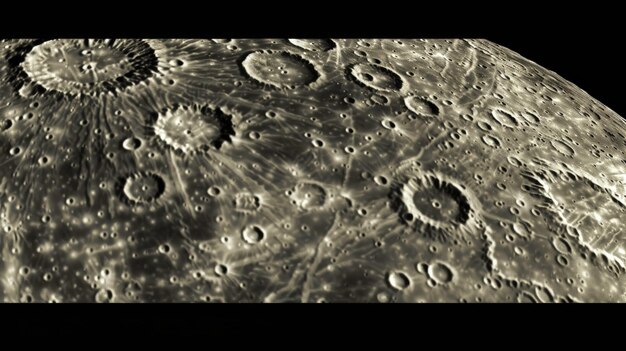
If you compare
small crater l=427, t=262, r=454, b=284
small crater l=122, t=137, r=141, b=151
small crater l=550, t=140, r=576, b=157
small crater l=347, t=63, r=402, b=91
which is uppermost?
small crater l=347, t=63, r=402, b=91

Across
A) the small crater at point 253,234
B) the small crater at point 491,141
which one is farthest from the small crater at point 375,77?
the small crater at point 253,234

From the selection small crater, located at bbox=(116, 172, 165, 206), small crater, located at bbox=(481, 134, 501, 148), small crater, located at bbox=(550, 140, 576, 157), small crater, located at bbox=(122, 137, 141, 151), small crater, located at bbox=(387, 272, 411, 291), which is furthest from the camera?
small crater, located at bbox=(550, 140, 576, 157)

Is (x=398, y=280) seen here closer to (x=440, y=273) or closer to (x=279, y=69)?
(x=440, y=273)

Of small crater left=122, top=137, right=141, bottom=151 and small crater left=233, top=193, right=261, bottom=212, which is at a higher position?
small crater left=122, top=137, right=141, bottom=151

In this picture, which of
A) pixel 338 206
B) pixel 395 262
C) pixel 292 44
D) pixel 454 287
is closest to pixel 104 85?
pixel 292 44

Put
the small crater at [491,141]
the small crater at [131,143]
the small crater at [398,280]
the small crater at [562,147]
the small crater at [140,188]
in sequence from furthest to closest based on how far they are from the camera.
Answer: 1. the small crater at [562,147]
2. the small crater at [491,141]
3. the small crater at [131,143]
4. the small crater at [140,188]
5. the small crater at [398,280]

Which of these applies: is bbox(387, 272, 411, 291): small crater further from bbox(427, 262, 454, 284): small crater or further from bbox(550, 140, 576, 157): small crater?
bbox(550, 140, 576, 157): small crater

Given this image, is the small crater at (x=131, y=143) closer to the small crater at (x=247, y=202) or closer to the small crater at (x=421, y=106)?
the small crater at (x=247, y=202)

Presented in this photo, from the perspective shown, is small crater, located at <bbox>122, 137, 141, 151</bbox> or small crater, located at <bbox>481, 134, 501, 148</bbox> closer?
small crater, located at <bbox>122, 137, 141, 151</bbox>

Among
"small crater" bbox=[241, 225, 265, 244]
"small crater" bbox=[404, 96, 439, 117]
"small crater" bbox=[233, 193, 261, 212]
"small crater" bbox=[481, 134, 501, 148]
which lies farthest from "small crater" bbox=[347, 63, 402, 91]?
"small crater" bbox=[241, 225, 265, 244]

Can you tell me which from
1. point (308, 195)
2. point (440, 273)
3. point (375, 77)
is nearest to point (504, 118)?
point (375, 77)
